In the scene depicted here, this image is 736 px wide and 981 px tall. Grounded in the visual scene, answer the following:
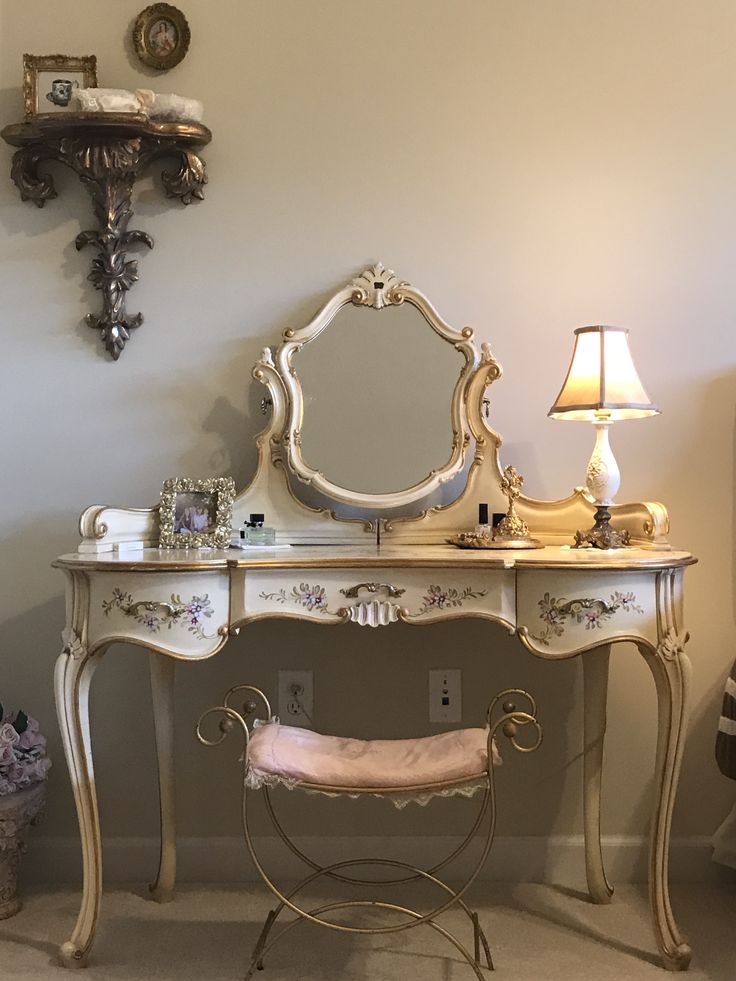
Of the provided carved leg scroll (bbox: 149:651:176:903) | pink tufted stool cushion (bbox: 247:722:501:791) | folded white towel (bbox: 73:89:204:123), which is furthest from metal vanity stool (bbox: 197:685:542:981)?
folded white towel (bbox: 73:89:204:123)

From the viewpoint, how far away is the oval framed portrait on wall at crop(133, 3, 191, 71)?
2084 millimetres

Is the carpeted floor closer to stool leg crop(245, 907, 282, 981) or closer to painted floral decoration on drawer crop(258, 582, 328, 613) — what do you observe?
stool leg crop(245, 907, 282, 981)

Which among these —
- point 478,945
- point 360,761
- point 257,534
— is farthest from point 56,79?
point 478,945

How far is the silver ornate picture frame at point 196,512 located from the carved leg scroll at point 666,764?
88 cm

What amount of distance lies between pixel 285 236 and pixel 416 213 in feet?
1.01

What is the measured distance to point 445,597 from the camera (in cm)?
167

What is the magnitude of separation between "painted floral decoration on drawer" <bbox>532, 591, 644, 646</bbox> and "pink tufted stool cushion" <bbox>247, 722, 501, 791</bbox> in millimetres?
243

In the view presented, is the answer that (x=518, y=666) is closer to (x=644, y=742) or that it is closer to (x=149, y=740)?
(x=644, y=742)

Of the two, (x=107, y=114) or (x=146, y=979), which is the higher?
(x=107, y=114)

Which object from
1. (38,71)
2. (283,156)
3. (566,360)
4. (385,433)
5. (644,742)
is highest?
(38,71)

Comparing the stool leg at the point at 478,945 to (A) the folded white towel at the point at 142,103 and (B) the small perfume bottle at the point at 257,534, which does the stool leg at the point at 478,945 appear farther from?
(A) the folded white towel at the point at 142,103

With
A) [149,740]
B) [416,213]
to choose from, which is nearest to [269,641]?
[149,740]

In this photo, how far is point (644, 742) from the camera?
2105mm

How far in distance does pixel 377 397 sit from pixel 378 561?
0.52 m
